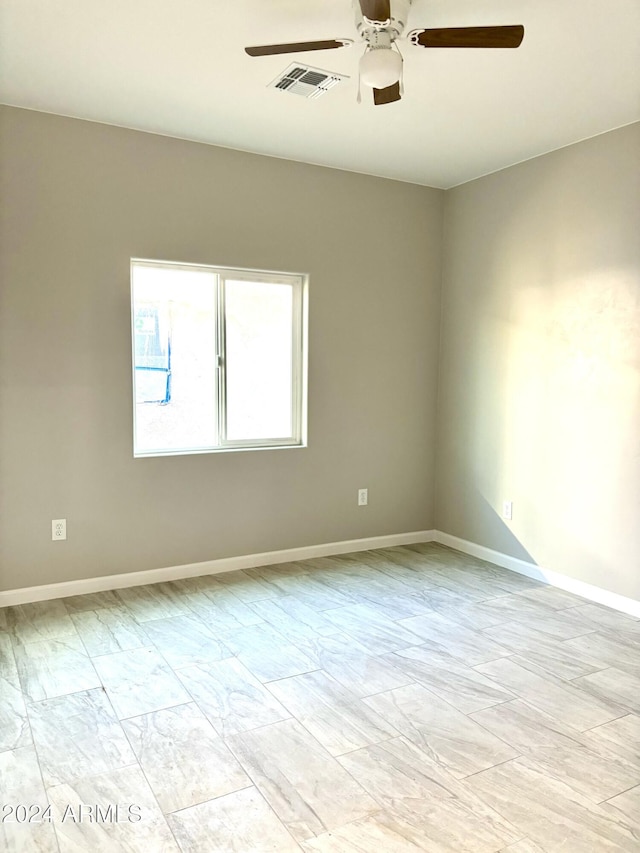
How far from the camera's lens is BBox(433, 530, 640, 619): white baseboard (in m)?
→ 3.46

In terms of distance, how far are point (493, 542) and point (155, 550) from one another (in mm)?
2293

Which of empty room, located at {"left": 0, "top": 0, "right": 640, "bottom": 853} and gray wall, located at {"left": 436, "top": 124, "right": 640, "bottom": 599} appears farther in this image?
gray wall, located at {"left": 436, "top": 124, "right": 640, "bottom": 599}

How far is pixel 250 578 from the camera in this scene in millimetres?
3883

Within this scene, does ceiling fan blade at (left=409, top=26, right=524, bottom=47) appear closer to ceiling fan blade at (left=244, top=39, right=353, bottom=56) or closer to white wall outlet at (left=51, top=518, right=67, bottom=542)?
ceiling fan blade at (left=244, top=39, right=353, bottom=56)

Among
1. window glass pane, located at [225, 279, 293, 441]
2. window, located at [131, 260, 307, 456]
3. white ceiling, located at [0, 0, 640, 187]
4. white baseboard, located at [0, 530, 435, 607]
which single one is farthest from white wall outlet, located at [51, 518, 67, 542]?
white ceiling, located at [0, 0, 640, 187]

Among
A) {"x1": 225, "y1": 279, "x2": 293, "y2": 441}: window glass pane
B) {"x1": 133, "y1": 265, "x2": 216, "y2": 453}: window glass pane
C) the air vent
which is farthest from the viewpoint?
{"x1": 225, "y1": 279, "x2": 293, "y2": 441}: window glass pane

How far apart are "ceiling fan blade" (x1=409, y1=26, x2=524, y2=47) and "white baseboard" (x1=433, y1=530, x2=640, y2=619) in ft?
9.36

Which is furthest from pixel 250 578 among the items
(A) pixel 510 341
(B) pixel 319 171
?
(B) pixel 319 171

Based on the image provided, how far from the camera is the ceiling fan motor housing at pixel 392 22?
2180 millimetres

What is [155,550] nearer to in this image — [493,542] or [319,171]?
[493,542]

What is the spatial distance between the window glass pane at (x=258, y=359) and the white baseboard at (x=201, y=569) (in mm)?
819

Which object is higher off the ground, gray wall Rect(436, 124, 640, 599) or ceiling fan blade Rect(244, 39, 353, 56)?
ceiling fan blade Rect(244, 39, 353, 56)

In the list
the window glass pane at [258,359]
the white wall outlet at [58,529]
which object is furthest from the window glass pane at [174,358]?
the white wall outlet at [58,529]

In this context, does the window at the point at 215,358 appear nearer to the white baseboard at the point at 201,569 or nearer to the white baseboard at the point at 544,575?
the white baseboard at the point at 201,569
